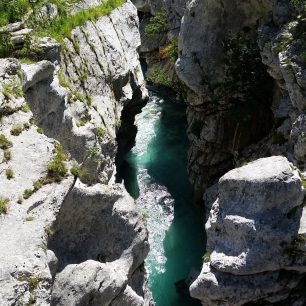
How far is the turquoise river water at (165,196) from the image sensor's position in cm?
2417

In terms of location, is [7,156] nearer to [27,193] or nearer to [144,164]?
[27,193]

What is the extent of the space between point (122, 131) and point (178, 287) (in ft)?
39.2

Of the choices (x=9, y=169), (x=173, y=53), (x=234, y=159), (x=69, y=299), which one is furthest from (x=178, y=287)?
(x=173, y=53)

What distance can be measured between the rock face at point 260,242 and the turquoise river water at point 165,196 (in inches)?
207

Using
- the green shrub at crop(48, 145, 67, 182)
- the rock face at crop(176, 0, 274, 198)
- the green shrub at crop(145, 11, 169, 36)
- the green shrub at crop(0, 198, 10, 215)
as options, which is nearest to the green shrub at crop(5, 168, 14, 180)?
the green shrub at crop(0, 198, 10, 215)

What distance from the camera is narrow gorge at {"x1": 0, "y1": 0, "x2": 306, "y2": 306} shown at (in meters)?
14.4

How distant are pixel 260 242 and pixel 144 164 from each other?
17903mm

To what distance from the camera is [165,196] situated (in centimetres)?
2956

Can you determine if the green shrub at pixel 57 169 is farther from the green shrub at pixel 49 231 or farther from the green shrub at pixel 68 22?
the green shrub at pixel 68 22

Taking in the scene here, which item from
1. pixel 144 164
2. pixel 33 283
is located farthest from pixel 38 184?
pixel 144 164

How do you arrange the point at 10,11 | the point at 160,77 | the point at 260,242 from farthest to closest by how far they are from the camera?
1. the point at 160,77
2. the point at 10,11
3. the point at 260,242

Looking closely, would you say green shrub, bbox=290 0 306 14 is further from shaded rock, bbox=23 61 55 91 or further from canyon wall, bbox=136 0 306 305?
shaded rock, bbox=23 61 55 91

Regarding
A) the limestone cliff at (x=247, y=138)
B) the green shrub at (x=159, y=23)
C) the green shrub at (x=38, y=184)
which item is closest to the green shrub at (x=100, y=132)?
the limestone cliff at (x=247, y=138)

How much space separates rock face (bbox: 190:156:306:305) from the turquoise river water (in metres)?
5.27
